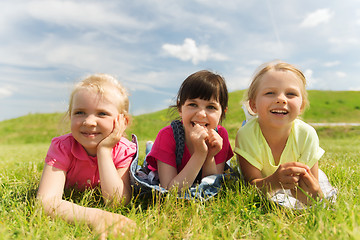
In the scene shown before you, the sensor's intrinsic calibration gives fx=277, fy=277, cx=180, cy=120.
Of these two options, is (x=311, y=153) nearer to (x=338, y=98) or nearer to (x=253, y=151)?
(x=253, y=151)

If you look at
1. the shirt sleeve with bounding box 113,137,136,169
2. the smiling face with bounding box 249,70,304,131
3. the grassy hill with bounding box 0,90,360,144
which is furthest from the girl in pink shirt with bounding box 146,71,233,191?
the grassy hill with bounding box 0,90,360,144

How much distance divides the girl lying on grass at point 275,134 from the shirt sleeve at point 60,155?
1.92 metres

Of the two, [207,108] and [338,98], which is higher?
[338,98]

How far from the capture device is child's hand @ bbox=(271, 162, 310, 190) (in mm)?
2666

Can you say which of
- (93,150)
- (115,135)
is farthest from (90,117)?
(93,150)

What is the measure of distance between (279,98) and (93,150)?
2.14 meters

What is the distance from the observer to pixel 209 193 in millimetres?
2902

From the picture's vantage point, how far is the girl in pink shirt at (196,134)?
9.57 ft

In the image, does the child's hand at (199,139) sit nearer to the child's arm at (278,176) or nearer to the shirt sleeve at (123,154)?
the child's arm at (278,176)

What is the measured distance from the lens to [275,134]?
3246mm

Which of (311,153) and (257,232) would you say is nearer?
(257,232)

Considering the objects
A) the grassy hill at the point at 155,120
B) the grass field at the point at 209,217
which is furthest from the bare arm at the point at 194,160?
the grassy hill at the point at 155,120

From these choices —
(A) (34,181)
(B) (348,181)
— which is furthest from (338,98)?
(A) (34,181)

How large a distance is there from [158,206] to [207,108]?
120cm
